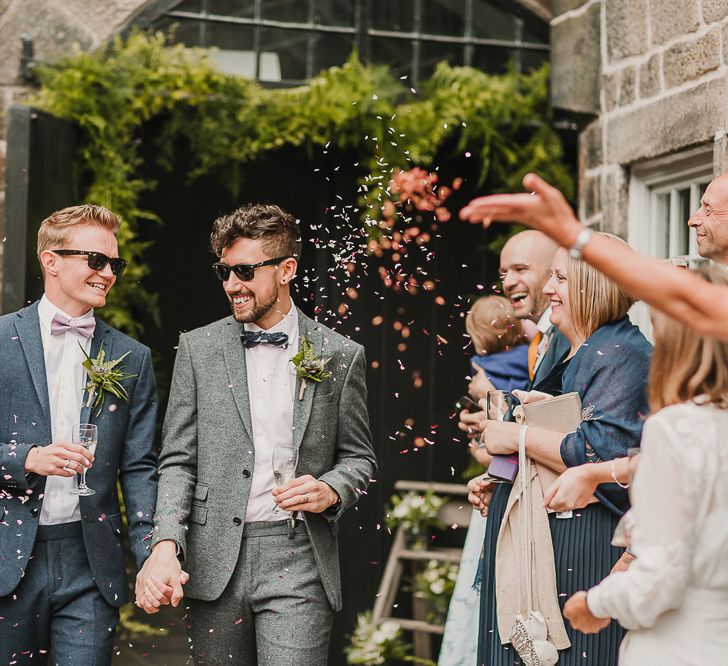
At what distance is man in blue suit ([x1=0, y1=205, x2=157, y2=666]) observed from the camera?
12.7ft

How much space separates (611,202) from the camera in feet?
19.3

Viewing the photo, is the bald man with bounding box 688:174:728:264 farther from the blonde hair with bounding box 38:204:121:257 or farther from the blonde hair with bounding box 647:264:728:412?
the blonde hair with bounding box 38:204:121:257

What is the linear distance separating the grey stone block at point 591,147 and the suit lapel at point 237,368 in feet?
8.70

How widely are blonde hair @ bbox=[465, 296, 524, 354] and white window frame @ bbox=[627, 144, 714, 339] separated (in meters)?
0.75

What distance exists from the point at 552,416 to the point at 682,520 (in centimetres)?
122

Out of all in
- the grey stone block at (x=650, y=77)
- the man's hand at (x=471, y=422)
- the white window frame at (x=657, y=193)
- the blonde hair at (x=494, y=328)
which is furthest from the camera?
the grey stone block at (x=650, y=77)

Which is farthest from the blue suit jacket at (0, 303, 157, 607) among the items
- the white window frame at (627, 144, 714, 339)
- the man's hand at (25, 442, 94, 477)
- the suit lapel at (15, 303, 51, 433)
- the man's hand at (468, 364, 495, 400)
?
the white window frame at (627, 144, 714, 339)

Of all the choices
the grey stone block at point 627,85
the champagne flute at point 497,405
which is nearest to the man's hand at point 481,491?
the champagne flute at point 497,405

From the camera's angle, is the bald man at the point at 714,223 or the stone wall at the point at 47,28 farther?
the stone wall at the point at 47,28

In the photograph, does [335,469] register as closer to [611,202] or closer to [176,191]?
[611,202]

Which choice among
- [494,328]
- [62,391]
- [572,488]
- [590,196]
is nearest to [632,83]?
[590,196]

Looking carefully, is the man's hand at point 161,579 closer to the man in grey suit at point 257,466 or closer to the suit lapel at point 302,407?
the man in grey suit at point 257,466

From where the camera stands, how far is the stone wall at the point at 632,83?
4.95 metres

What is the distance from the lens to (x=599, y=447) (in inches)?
141
